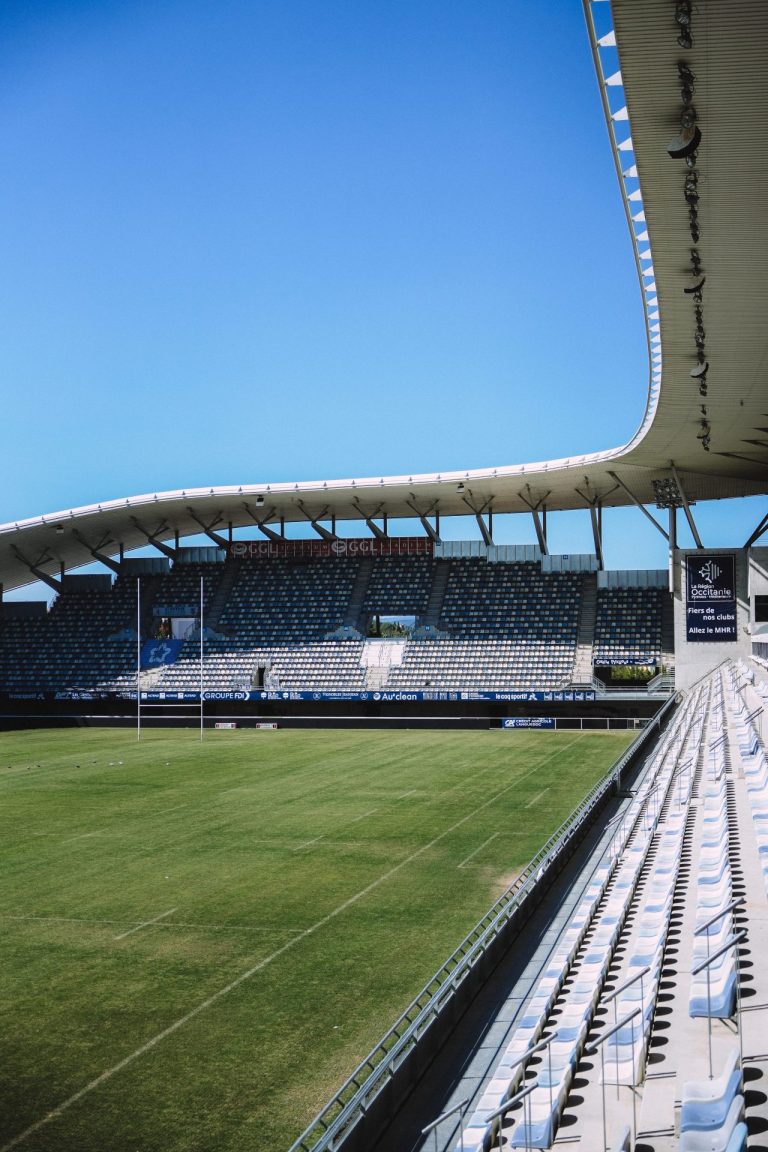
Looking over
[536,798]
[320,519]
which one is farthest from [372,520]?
[536,798]

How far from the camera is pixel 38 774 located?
35094 millimetres

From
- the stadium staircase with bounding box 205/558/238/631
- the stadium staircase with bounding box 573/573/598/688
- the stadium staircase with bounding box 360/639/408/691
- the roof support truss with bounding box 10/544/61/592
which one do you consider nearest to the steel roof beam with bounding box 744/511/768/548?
the stadium staircase with bounding box 573/573/598/688

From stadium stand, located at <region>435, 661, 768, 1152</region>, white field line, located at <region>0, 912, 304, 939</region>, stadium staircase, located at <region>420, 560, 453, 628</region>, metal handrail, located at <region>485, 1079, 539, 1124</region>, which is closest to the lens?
metal handrail, located at <region>485, 1079, 539, 1124</region>

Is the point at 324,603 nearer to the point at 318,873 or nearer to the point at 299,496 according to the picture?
the point at 299,496

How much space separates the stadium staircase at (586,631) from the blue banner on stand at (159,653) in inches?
867

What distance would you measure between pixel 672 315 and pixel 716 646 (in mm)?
29056

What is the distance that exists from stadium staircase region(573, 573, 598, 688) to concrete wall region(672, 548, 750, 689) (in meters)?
4.36

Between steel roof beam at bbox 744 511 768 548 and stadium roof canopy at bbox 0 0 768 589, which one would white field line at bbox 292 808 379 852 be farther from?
steel roof beam at bbox 744 511 768 548

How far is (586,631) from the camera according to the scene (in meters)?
56.5

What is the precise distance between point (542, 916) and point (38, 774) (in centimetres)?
2349

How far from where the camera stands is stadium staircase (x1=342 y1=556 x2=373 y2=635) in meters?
60.8

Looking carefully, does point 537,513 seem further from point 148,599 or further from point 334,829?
point 334,829

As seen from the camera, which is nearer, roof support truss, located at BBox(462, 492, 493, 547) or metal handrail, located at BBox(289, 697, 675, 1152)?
metal handrail, located at BBox(289, 697, 675, 1152)

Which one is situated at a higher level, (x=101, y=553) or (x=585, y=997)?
(x=101, y=553)
